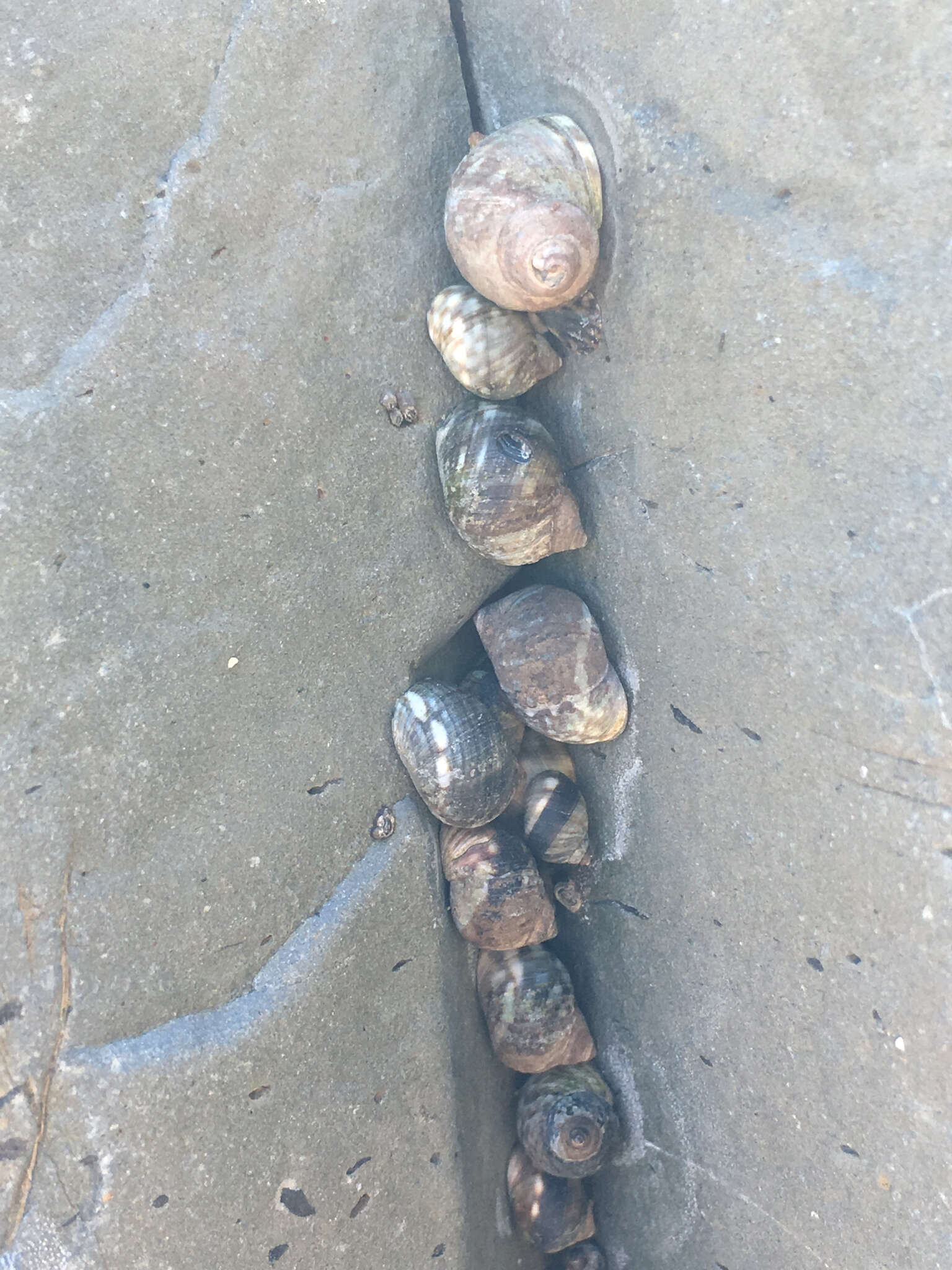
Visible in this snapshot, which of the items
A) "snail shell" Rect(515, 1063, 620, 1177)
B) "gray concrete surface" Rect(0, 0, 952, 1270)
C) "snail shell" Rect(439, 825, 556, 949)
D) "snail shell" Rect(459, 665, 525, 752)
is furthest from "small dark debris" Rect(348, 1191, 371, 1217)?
"snail shell" Rect(459, 665, 525, 752)

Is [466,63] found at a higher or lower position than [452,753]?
higher

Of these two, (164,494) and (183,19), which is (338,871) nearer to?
(164,494)

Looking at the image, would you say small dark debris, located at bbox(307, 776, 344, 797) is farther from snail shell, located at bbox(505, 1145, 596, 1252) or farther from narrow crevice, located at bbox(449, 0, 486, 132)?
narrow crevice, located at bbox(449, 0, 486, 132)

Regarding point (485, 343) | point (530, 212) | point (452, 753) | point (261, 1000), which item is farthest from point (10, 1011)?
point (530, 212)

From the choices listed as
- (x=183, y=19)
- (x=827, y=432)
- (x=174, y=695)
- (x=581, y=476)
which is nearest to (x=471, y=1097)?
(x=174, y=695)

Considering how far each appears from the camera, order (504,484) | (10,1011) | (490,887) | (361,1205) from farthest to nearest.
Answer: (490,887) < (504,484) < (361,1205) < (10,1011)

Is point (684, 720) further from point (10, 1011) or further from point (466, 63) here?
point (466, 63)
